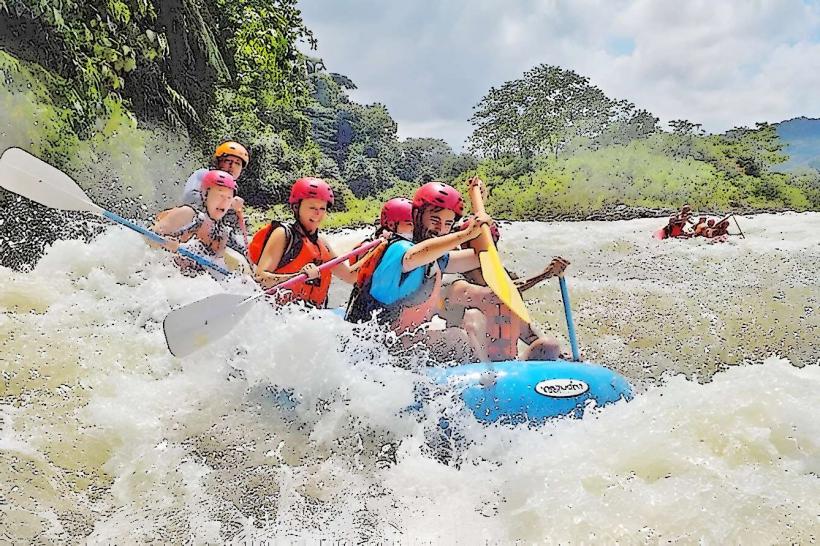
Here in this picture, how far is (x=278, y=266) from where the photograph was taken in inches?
175

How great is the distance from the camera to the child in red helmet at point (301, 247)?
4363mm

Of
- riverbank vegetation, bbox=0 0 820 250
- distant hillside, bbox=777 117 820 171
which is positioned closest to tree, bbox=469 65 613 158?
riverbank vegetation, bbox=0 0 820 250

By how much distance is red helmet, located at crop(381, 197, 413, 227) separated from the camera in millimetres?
4121

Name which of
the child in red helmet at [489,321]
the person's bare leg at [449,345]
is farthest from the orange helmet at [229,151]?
the person's bare leg at [449,345]

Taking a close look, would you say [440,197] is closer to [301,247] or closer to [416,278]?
[416,278]

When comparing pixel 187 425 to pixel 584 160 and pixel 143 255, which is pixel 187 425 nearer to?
pixel 143 255

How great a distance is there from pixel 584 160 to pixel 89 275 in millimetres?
19391

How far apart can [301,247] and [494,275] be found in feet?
4.19

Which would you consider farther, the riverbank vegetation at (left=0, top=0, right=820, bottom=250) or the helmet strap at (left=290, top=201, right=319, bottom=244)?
the riverbank vegetation at (left=0, top=0, right=820, bottom=250)

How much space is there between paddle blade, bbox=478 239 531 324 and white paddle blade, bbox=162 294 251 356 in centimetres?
130

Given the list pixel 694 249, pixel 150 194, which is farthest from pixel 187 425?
pixel 694 249

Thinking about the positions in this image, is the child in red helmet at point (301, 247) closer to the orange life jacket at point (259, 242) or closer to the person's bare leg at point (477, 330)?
the orange life jacket at point (259, 242)

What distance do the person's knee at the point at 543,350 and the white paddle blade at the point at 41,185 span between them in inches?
108

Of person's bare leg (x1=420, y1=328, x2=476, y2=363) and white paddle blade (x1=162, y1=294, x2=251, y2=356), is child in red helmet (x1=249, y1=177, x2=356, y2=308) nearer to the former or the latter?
white paddle blade (x1=162, y1=294, x2=251, y2=356)
